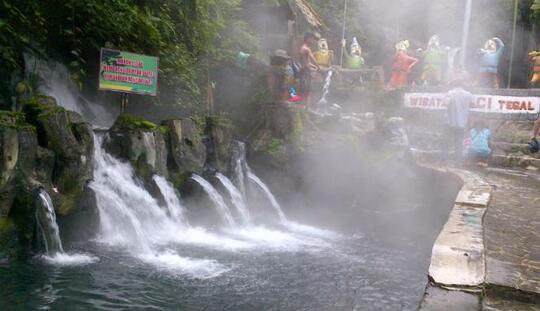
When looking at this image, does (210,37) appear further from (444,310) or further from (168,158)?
(444,310)

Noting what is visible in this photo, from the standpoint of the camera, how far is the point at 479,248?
411 cm

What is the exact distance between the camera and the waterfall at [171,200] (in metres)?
8.07

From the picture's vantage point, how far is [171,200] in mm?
8242

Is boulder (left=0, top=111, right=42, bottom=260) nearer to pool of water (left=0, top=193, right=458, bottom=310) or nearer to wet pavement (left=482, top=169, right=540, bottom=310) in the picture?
pool of water (left=0, top=193, right=458, bottom=310)

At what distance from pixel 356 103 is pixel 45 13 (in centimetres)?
919

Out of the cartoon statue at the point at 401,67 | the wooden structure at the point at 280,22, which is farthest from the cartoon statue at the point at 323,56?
the cartoon statue at the point at 401,67

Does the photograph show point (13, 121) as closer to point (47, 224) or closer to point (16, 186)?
point (16, 186)

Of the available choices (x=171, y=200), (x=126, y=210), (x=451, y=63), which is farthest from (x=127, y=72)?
(x=451, y=63)

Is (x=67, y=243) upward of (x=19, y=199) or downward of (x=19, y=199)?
downward

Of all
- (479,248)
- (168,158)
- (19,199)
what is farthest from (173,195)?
(479,248)

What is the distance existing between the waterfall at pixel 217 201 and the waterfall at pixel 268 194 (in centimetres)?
185

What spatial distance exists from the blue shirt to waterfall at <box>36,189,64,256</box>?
28.4ft

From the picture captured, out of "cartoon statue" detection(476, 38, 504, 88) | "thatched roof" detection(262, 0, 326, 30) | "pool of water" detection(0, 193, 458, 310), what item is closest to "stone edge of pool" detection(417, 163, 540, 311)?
"pool of water" detection(0, 193, 458, 310)

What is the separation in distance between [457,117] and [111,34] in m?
7.72
